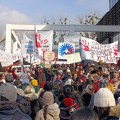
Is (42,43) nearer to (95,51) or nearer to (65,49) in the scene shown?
(65,49)

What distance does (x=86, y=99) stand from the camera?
599cm

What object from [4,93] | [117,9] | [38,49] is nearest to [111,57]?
[38,49]

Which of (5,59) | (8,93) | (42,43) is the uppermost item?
(42,43)

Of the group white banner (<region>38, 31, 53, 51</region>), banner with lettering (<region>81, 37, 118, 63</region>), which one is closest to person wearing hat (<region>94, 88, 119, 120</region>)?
banner with lettering (<region>81, 37, 118, 63</region>)

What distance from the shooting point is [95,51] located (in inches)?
639

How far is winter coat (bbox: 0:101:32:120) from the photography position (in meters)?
3.84

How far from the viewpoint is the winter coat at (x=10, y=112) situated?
3836 millimetres

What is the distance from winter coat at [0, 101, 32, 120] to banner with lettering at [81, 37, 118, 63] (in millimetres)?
11731

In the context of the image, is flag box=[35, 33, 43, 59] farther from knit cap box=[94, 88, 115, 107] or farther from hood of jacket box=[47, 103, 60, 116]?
knit cap box=[94, 88, 115, 107]

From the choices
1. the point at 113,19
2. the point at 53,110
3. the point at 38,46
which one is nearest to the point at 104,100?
the point at 53,110

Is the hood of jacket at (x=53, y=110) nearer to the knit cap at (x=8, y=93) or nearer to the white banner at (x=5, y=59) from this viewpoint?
the knit cap at (x=8, y=93)

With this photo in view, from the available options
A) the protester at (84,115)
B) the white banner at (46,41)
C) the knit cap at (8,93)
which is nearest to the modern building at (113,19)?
the white banner at (46,41)

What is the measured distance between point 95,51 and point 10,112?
12.5m

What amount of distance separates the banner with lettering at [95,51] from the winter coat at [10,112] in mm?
11731
